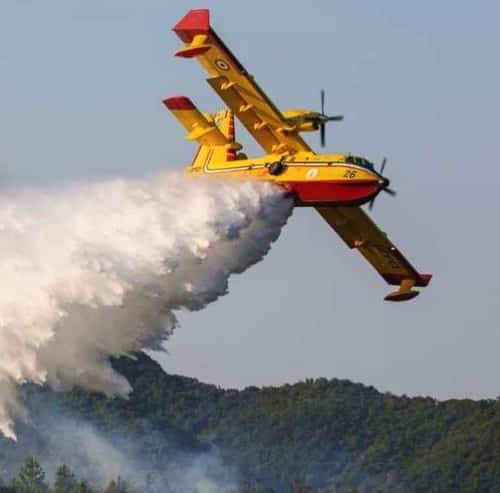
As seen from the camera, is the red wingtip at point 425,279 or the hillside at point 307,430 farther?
the hillside at point 307,430

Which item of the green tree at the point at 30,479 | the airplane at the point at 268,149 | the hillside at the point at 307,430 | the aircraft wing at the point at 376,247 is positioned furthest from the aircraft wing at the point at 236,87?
the green tree at the point at 30,479

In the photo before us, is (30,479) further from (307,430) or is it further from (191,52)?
(191,52)

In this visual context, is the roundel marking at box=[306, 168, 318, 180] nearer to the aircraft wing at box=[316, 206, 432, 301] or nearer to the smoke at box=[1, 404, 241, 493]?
the aircraft wing at box=[316, 206, 432, 301]

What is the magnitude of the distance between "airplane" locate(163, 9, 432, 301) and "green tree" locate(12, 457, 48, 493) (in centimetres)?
3216

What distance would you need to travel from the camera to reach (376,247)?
6325 centimetres

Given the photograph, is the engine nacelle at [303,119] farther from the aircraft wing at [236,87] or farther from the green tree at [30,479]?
the green tree at [30,479]

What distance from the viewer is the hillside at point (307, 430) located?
323 ft

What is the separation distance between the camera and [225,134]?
61.1 meters

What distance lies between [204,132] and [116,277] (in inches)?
226

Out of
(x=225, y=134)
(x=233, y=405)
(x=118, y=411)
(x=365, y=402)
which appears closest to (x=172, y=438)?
(x=118, y=411)

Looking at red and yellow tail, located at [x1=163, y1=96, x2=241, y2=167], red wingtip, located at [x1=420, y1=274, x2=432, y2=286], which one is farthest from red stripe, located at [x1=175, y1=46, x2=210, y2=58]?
red wingtip, located at [x1=420, y1=274, x2=432, y2=286]

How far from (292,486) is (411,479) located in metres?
5.92

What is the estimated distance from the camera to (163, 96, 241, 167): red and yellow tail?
6028cm

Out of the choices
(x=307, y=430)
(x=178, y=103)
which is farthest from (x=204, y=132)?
(x=307, y=430)
